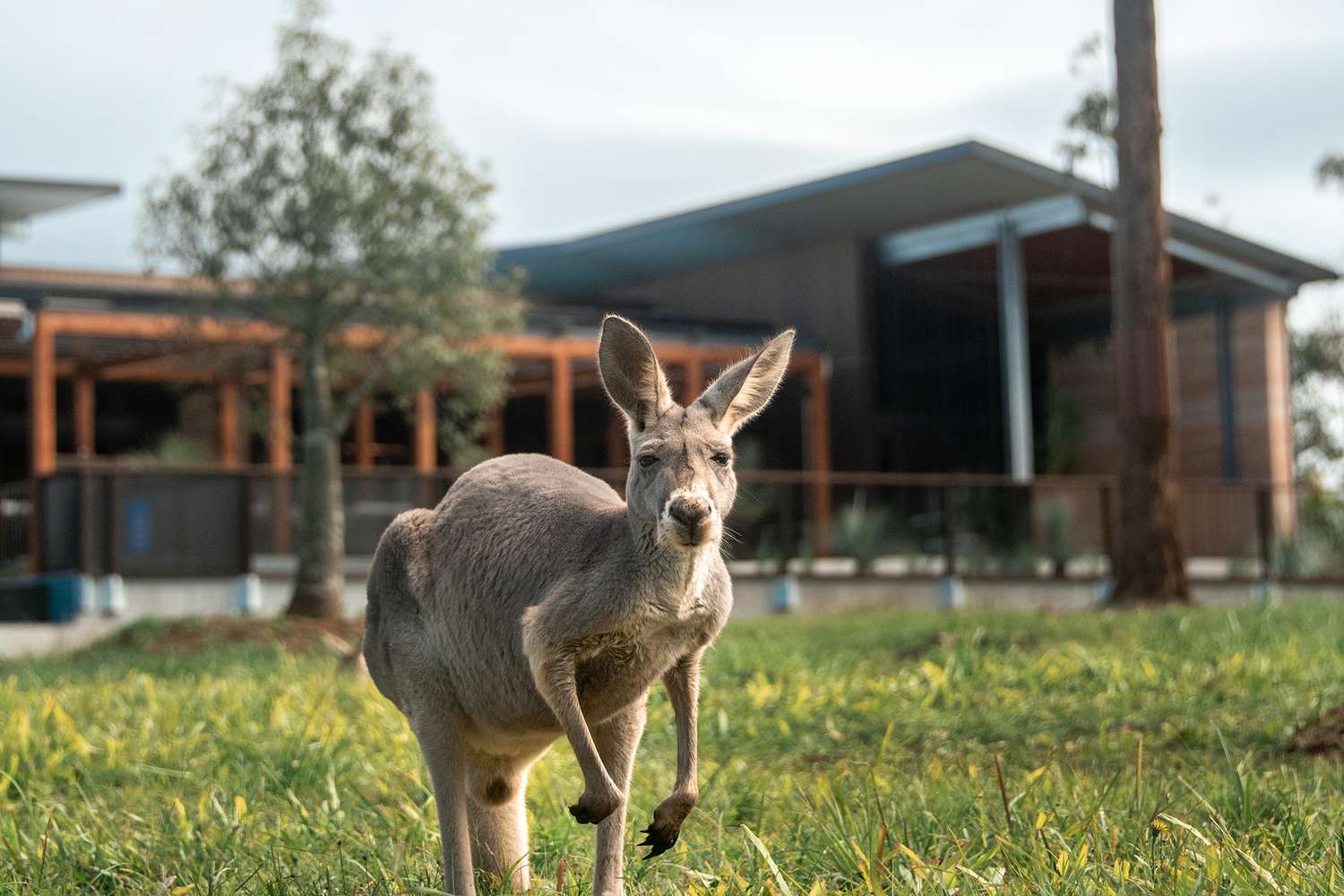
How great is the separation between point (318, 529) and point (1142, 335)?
8120 millimetres

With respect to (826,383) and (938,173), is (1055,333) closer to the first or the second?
(826,383)

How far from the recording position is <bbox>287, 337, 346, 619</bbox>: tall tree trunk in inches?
570

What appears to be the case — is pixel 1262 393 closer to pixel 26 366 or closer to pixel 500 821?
pixel 26 366

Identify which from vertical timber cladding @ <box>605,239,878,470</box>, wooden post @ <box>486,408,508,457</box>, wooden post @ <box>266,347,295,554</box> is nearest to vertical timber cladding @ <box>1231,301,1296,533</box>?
vertical timber cladding @ <box>605,239,878,470</box>

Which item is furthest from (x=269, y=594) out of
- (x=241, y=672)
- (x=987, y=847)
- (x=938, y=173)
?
(x=987, y=847)

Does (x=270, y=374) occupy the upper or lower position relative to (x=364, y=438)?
upper

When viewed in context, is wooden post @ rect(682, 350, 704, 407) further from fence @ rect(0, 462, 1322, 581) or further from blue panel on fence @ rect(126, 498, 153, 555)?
blue panel on fence @ rect(126, 498, 153, 555)

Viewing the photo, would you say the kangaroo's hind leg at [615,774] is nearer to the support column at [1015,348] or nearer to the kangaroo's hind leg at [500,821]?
the kangaroo's hind leg at [500,821]

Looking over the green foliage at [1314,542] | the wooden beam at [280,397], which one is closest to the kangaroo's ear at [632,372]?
the wooden beam at [280,397]

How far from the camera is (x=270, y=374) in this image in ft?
65.2

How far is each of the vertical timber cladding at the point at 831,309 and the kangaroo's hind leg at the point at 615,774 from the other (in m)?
20.9

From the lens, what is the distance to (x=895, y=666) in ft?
28.3

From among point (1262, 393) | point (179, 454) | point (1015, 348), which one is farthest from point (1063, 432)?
point (179, 454)

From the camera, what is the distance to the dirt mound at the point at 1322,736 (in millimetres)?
5730
